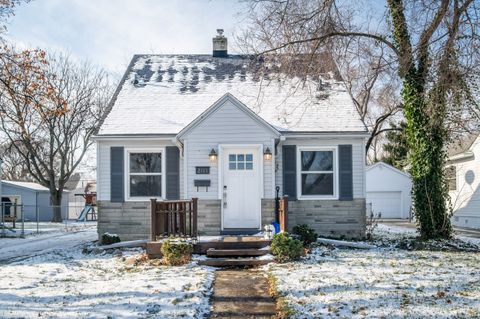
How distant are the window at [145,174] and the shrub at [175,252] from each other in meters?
3.45

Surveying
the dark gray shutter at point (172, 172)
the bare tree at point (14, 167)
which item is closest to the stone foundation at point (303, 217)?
the dark gray shutter at point (172, 172)

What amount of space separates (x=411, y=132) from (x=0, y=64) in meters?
10.9

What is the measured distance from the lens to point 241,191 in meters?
12.5

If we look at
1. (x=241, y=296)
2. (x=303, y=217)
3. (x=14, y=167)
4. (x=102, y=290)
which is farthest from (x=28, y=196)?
(x=241, y=296)

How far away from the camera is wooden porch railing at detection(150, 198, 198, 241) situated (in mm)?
10648

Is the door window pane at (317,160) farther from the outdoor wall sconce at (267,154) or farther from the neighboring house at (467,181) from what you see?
the neighboring house at (467,181)

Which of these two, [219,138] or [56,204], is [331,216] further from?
[56,204]

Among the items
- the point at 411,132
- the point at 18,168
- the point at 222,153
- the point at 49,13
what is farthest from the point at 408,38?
the point at 18,168

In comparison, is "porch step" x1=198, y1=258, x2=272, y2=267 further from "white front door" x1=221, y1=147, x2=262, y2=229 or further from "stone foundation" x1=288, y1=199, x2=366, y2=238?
"stone foundation" x1=288, y1=199, x2=366, y2=238

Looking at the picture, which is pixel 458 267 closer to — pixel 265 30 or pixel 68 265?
pixel 265 30

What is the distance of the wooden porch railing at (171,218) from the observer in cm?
1065

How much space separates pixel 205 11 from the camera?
11.5 metres

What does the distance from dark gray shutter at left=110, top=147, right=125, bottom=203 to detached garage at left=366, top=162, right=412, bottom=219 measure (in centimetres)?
1982

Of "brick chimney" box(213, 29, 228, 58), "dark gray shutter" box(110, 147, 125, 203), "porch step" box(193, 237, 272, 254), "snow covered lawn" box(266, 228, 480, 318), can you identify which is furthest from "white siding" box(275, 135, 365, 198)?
"brick chimney" box(213, 29, 228, 58)
